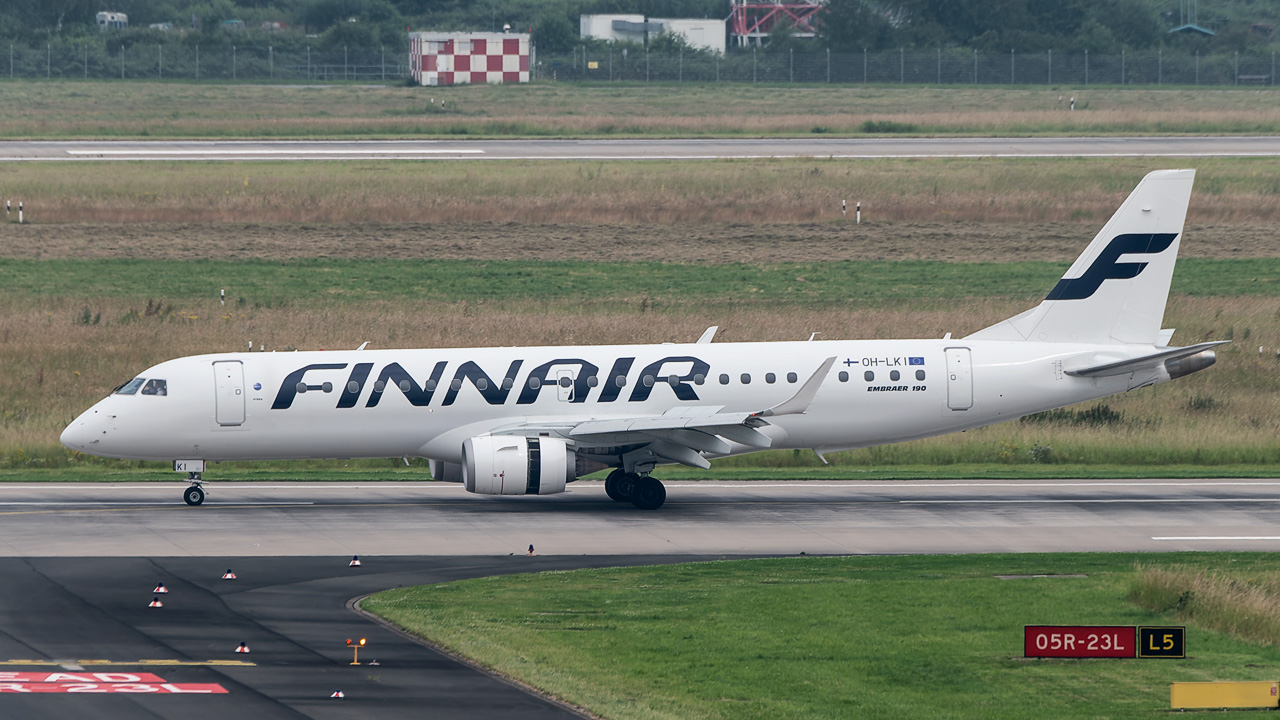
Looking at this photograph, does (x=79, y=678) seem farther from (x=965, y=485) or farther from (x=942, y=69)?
(x=942, y=69)

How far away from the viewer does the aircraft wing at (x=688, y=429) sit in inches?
1321

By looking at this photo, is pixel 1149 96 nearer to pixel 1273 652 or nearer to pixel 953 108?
pixel 953 108

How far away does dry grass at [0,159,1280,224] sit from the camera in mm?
73875

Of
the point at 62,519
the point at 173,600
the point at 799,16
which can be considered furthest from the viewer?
the point at 799,16

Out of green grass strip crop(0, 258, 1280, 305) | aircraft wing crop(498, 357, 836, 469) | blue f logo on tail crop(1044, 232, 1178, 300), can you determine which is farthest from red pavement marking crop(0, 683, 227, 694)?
green grass strip crop(0, 258, 1280, 305)

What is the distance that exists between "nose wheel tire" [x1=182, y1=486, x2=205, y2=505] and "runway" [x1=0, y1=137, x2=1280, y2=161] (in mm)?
51902

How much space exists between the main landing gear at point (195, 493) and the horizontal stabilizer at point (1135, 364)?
2072 centimetres

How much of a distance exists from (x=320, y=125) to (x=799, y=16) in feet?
271

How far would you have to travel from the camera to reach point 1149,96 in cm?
11900

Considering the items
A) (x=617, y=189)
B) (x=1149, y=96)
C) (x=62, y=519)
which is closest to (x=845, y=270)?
(x=617, y=189)

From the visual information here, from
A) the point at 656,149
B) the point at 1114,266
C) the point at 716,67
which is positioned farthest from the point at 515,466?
→ the point at 716,67

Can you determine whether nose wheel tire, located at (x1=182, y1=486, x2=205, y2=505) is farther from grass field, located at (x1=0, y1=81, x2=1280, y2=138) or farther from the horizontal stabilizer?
grass field, located at (x1=0, y1=81, x2=1280, y2=138)

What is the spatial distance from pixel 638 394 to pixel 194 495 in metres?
10.5

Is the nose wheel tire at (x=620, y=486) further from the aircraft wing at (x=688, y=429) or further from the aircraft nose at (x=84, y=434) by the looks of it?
the aircraft nose at (x=84, y=434)
